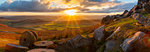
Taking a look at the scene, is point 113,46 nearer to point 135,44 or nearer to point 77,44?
point 135,44

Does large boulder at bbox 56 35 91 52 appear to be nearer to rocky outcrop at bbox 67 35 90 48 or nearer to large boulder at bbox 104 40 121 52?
rocky outcrop at bbox 67 35 90 48

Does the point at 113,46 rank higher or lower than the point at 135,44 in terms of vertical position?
lower

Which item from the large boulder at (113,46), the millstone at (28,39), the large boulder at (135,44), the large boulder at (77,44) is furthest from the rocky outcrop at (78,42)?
the millstone at (28,39)

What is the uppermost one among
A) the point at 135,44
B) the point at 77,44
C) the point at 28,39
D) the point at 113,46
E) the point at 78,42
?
the point at 135,44

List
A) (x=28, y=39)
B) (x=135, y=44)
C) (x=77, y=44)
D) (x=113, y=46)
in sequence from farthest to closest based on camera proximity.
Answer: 1. (x=28, y=39)
2. (x=77, y=44)
3. (x=113, y=46)
4. (x=135, y=44)

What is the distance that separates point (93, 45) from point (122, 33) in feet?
8.21

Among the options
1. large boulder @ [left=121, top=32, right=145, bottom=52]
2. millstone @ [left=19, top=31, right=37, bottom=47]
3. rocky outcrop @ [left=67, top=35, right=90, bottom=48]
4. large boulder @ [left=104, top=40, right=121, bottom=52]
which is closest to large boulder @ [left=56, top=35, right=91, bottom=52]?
rocky outcrop @ [left=67, top=35, right=90, bottom=48]

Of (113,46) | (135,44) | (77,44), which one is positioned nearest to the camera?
(135,44)

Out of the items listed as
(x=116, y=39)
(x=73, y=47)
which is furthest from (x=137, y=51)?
(x=73, y=47)

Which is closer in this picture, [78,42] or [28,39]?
[78,42]

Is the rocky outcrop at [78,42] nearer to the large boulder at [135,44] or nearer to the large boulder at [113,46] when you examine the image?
the large boulder at [113,46]

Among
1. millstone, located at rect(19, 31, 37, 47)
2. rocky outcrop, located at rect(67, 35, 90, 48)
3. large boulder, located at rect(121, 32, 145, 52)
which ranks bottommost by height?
millstone, located at rect(19, 31, 37, 47)

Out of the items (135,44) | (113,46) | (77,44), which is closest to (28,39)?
(77,44)

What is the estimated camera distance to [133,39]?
6316 millimetres
